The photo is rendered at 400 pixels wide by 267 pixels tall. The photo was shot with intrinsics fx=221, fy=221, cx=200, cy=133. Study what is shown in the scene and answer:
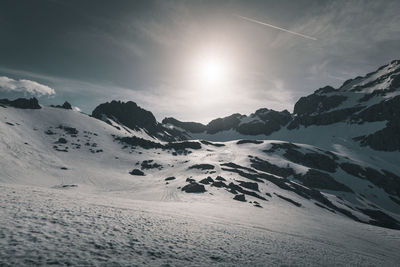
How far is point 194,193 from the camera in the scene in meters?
49.2

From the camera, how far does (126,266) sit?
934 cm

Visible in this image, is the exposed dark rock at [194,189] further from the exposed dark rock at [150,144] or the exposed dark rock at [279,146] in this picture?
the exposed dark rock at [279,146]

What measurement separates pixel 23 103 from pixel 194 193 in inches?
5509

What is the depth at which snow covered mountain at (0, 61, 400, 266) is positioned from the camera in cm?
1260

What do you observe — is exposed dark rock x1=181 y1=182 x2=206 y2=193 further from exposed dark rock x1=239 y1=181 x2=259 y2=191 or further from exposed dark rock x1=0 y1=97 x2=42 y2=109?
exposed dark rock x1=0 y1=97 x2=42 y2=109

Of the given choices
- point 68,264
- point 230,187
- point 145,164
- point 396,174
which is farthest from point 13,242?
point 396,174

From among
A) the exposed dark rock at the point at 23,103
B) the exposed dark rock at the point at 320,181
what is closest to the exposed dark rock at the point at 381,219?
the exposed dark rock at the point at 320,181

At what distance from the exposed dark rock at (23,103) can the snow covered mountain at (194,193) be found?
814mm

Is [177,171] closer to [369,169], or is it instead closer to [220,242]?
[220,242]

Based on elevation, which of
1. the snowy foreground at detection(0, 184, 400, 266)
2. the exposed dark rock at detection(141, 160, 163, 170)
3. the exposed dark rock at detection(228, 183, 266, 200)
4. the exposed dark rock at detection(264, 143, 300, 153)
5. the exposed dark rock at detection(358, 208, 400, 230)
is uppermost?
the exposed dark rock at detection(264, 143, 300, 153)

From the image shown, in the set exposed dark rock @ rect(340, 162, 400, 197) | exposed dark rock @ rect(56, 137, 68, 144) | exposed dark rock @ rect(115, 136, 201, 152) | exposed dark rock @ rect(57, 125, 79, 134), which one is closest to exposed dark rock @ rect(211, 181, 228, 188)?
exposed dark rock @ rect(115, 136, 201, 152)

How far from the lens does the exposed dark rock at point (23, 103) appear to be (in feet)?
435

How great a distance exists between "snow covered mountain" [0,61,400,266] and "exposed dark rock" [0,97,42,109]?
81cm

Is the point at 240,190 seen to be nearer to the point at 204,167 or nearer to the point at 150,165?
the point at 204,167
